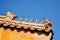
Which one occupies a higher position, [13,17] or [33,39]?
[13,17]

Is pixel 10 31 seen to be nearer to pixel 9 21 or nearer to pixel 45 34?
pixel 9 21

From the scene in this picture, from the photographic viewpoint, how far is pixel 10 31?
22.3m

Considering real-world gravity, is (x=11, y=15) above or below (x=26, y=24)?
above

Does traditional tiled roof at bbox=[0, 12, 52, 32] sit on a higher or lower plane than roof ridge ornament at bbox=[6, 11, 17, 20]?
lower

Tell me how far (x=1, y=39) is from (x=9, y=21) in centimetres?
182

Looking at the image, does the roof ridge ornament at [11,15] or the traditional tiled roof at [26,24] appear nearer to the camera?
the traditional tiled roof at [26,24]

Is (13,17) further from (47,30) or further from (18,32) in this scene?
(47,30)

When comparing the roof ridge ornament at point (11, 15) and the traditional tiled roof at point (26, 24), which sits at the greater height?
the roof ridge ornament at point (11, 15)

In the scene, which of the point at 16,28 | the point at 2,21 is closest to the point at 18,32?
the point at 16,28

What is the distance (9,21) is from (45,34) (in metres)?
3.47

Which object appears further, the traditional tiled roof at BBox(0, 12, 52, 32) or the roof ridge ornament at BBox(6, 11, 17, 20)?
the roof ridge ornament at BBox(6, 11, 17, 20)

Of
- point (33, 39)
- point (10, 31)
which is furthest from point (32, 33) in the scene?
point (10, 31)

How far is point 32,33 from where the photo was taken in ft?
73.1

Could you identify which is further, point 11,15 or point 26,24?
point 11,15
